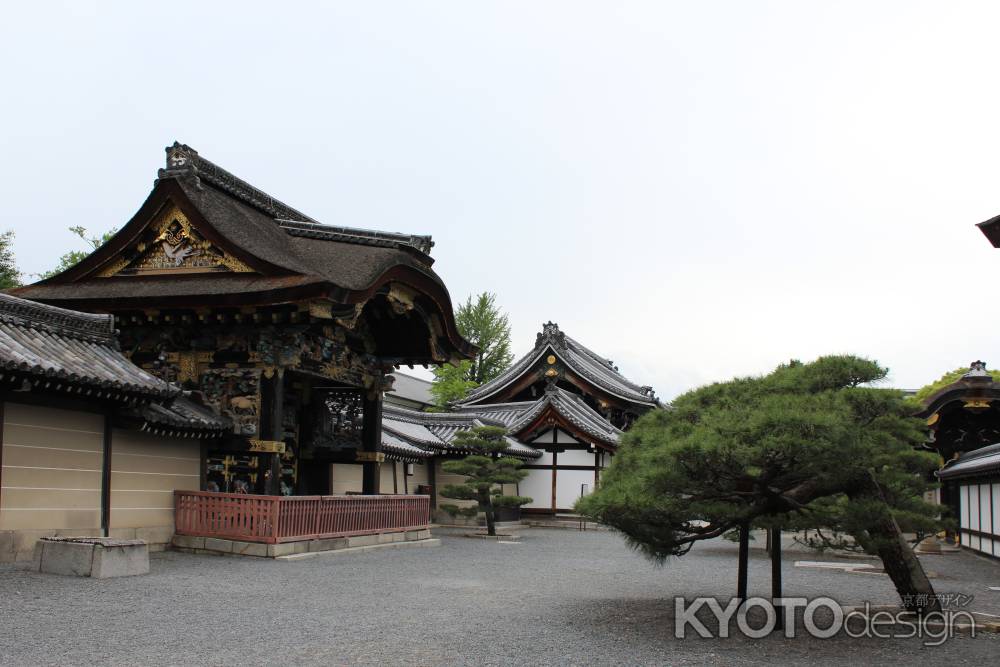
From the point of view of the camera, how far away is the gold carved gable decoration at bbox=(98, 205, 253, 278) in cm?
1564

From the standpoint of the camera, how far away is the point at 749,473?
7523mm

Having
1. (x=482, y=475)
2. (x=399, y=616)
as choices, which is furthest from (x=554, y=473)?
(x=399, y=616)

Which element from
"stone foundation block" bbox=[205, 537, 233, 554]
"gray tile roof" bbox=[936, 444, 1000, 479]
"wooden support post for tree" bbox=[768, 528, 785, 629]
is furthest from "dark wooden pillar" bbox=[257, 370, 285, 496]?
"gray tile roof" bbox=[936, 444, 1000, 479]

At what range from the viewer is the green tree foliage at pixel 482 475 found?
21625mm

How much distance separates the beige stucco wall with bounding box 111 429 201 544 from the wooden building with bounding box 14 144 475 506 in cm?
64

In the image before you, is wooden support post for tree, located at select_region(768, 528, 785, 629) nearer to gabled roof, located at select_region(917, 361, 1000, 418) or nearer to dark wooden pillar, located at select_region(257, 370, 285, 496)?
dark wooden pillar, located at select_region(257, 370, 285, 496)

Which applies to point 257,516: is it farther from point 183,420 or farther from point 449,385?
point 449,385

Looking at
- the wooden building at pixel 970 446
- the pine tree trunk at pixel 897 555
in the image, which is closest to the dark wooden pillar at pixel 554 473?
the wooden building at pixel 970 446

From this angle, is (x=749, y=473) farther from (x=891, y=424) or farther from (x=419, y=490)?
(x=419, y=490)

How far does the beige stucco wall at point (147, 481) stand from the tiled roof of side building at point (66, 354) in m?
1.16

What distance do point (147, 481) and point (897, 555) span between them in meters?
10.7

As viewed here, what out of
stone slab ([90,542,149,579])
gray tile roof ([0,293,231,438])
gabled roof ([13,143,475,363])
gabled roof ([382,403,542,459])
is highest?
gabled roof ([13,143,475,363])

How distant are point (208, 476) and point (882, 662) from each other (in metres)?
11.8

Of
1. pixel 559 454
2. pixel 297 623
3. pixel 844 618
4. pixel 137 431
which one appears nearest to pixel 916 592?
pixel 844 618
